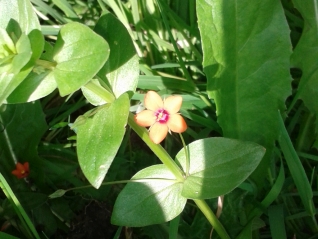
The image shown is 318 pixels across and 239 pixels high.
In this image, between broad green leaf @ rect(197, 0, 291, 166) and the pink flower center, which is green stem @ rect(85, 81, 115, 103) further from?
broad green leaf @ rect(197, 0, 291, 166)

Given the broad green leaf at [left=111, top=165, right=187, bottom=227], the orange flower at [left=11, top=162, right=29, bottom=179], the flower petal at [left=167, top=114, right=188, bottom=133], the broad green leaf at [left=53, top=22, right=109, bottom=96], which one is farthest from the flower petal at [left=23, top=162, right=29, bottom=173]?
the flower petal at [left=167, top=114, right=188, bottom=133]

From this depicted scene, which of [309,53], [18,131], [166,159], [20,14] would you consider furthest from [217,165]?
[18,131]

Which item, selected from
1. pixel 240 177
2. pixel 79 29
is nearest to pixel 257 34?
A: pixel 240 177

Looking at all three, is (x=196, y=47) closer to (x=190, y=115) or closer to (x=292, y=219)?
(x=190, y=115)

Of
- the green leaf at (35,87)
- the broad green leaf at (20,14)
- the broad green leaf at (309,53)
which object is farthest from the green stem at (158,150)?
the broad green leaf at (309,53)

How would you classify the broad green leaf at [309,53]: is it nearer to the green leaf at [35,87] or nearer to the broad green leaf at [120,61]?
the broad green leaf at [120,61]
